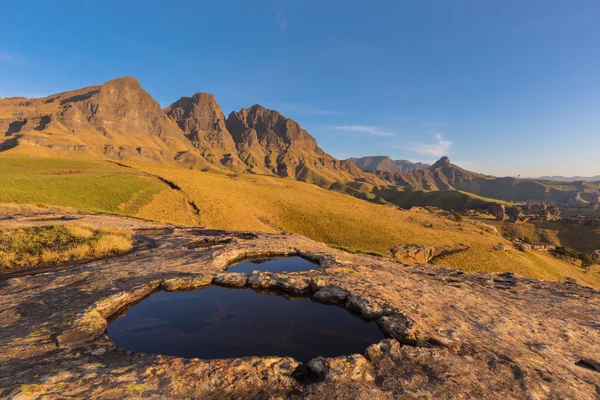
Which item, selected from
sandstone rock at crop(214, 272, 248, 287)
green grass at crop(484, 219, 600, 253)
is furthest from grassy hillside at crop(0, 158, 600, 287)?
green grass at crop(484, 219, 600, 253)

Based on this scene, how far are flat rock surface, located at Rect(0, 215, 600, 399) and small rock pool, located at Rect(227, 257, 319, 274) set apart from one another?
1.41 meters

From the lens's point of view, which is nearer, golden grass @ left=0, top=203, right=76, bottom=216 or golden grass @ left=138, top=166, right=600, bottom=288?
golden grass @ left=0, top=203, right=76, bottom=216

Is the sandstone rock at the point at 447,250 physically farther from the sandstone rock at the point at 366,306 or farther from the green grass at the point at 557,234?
the green grass at the point at 557,234

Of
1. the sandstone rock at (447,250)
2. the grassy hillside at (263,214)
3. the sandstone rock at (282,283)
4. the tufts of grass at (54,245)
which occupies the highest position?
A: the sandstone rock at (282,283)

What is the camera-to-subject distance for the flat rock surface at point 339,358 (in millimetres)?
5941

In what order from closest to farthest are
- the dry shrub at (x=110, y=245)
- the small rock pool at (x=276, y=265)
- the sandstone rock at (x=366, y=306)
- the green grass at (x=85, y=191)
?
the sandstone rock at (x=366, y=306), the small rock pool at (x=276, y=265), the dry shrub at (x=110, y=245), the green grass at (x=85, y=191)

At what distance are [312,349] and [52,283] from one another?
38.2ft

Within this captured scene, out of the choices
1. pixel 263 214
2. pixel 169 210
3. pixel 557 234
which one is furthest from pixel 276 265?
pixel 557 234

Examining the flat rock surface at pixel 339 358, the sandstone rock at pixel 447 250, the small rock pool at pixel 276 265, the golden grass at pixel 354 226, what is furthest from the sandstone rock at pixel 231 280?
the sandstone rock at pixel 447 250

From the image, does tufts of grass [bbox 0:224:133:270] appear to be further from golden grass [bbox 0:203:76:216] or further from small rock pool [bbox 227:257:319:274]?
golden grass [bbox 0:203:76:216]

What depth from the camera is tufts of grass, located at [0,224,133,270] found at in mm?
14625

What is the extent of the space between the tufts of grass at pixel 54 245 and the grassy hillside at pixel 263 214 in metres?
20.9

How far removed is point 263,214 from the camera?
50.7 meters

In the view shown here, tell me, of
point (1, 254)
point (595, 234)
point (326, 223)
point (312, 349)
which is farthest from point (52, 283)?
point (595, 234)
